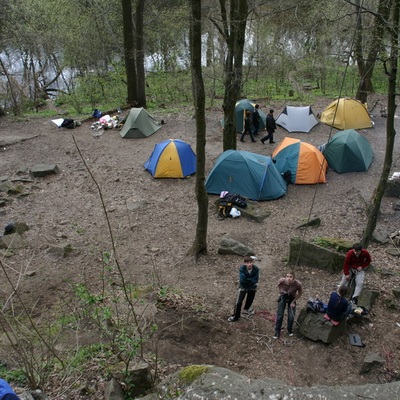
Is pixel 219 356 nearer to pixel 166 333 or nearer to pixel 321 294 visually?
pixel 166 333

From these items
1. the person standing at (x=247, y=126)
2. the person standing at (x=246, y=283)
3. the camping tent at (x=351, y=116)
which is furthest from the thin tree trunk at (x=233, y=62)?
the person standing at (x=246, y=283)

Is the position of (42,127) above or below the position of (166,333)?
above

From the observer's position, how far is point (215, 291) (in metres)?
7.99

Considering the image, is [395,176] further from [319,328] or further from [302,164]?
[319,328]

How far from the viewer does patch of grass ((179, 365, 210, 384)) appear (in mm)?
3836

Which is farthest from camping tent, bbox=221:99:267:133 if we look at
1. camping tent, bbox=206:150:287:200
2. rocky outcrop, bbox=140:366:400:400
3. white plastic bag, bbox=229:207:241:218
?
rocky outcrop, bbox=140:366:400:400

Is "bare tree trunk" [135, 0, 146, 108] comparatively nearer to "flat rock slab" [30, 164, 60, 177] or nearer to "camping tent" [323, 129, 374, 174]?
"flat rock slab" [30, 164, 60, 177]

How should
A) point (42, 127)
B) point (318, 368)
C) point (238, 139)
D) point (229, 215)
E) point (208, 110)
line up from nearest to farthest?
point (318, 368), point (229, 215), point (238, 139), point (42, 127), point (208, 110)

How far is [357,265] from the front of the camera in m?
7.16

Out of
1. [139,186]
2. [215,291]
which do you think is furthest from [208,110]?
[215,291]

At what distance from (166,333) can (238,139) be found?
10.3 m

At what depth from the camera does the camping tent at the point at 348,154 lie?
1267cm

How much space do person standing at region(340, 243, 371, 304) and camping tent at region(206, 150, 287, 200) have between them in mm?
4751

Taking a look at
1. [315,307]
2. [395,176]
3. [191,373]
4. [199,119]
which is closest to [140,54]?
[199,119]
